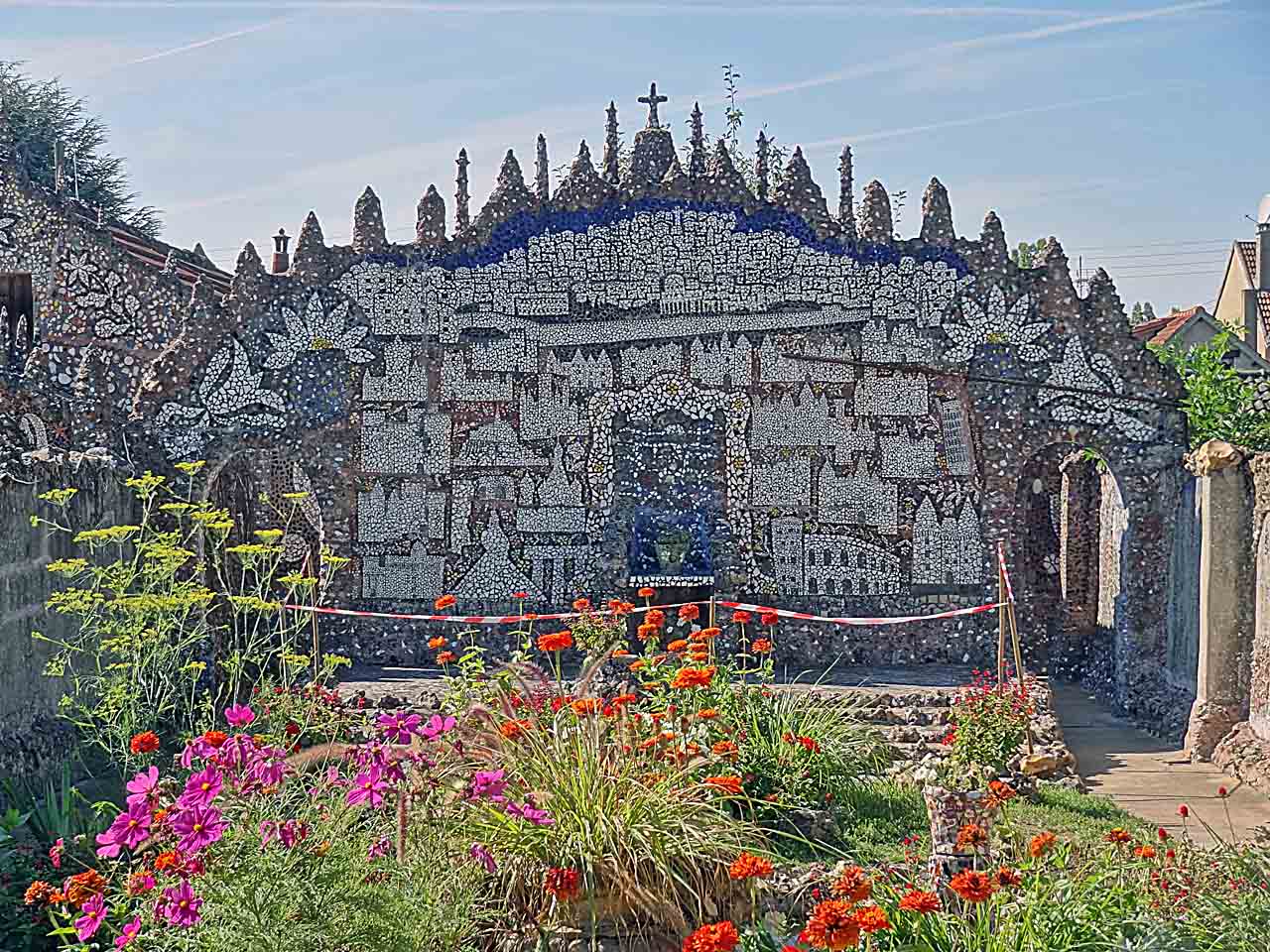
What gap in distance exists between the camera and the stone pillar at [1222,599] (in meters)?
12.5

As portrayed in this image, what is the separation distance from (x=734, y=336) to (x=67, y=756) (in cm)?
820

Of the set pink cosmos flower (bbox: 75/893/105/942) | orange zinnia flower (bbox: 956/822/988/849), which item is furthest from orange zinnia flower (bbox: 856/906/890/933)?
pink cosmos flower (bbox: 75/893/105/942)

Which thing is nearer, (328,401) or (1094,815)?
(1094,815)

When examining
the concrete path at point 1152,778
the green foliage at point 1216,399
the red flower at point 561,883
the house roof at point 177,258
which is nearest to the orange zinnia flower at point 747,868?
the red flower at point 561,883

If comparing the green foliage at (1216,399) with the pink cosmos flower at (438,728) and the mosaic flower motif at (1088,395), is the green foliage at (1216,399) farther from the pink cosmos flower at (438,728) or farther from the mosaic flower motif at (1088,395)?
the pink cosmos flower at (438,728)

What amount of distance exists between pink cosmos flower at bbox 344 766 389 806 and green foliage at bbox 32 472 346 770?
2832 millimetres

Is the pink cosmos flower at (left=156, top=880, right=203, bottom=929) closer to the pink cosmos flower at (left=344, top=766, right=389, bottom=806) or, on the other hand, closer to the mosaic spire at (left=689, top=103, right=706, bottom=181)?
the pink cosmos flower at (left=344, top=766, right=389, bottom=806)

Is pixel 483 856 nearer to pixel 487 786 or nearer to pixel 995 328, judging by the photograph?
pixel 487 786

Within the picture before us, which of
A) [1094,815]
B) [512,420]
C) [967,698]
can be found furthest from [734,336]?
[1094,815]

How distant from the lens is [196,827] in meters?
5.20

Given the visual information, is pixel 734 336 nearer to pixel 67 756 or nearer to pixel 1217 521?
pixel 1217 521

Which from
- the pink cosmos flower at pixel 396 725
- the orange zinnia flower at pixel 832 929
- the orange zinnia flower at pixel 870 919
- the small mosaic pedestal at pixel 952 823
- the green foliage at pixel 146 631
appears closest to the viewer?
the orange zinnia flower at pixel 832 929

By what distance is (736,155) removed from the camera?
32.8m

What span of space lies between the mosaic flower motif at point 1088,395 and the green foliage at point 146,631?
7.85m
